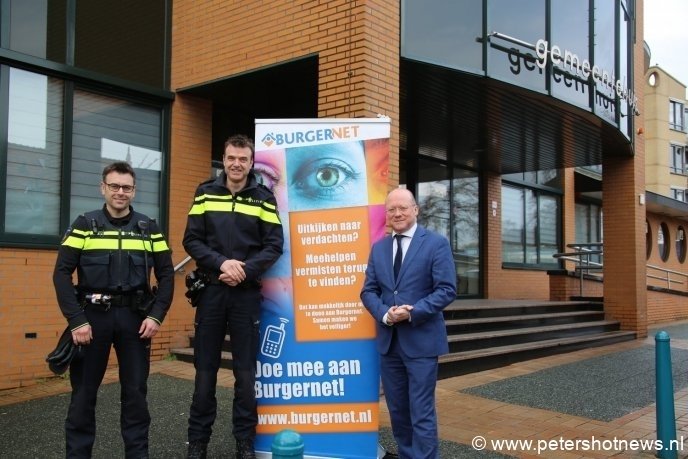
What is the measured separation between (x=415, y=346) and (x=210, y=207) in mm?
1582

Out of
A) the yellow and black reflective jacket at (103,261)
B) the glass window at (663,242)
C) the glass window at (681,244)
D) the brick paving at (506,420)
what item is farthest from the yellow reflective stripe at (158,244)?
the glass window at (681,244)

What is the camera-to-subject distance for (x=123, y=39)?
7.40 m

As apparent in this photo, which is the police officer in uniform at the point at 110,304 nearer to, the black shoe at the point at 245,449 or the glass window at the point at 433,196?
the black shoe at the point at 245,449

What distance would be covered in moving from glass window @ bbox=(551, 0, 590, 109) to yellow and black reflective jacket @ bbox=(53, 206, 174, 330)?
663 centimetres

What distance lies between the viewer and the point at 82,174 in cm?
706

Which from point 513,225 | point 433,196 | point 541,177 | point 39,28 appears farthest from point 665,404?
point 541,177

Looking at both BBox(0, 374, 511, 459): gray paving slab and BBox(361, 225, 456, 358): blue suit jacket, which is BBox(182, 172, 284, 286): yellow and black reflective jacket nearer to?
BBox(361, 225, 456, 358): blue suit jacket

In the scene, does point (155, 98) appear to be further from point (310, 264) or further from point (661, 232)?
point (661, 232)

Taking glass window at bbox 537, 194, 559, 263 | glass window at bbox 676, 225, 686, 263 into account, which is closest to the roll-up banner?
glass window at bbox 537, 194, 559, 263

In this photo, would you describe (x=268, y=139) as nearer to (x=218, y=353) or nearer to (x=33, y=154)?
(x=218, y=353)

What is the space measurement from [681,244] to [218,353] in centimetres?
2229

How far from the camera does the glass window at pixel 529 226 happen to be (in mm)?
14695

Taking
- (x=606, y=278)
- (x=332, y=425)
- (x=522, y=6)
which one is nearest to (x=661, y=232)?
(x=606, y=278)

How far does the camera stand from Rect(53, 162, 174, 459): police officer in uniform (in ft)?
12.1
